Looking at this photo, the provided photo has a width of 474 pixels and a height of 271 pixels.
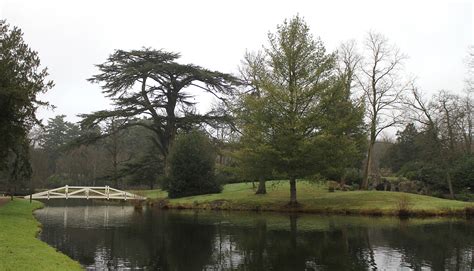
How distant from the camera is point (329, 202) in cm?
3453

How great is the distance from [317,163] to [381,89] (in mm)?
14086

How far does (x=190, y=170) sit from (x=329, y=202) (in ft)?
50.1

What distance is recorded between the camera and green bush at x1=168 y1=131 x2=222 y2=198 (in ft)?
144

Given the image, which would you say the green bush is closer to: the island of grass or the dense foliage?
the island of grass

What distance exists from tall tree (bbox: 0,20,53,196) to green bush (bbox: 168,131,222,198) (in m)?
18.9

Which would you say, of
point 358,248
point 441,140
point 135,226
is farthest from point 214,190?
point 358,248

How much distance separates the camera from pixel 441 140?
4194 cm

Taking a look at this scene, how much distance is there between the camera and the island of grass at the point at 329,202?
30.3 metres

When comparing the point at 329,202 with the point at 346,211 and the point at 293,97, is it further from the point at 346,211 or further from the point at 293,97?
the point at 293,97

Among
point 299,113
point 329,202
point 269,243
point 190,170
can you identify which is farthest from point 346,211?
point 190,170

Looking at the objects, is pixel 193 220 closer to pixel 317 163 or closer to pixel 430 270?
pixel 317 163

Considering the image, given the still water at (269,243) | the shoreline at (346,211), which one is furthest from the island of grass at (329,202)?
the still water at (269,243)

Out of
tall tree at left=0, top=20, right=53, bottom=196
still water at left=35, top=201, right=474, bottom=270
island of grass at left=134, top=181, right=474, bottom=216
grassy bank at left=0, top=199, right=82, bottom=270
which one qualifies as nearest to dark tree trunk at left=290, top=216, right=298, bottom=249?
still water at left=35, top=201, right=474, bottom=270

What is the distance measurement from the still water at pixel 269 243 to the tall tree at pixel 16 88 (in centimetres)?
571
